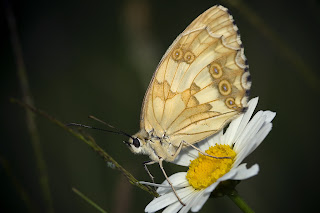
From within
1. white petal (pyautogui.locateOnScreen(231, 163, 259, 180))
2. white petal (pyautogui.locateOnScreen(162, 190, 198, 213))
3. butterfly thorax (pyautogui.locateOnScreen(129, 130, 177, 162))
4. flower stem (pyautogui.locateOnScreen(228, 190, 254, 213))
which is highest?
butterfly thorax (pyautogui.locateOnScreen(129, 130, 177, 162))

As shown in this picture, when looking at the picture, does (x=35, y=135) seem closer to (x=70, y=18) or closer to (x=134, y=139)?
(x=134, y=139)

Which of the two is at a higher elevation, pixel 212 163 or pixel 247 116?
pixel 247 116

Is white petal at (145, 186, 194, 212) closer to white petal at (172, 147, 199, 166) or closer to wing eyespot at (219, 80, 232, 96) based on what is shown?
white petal at (172, 147, 199, 166)

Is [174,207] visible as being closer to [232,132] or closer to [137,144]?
[137,144]

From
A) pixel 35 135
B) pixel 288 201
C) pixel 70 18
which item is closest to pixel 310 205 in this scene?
pixel 288 201

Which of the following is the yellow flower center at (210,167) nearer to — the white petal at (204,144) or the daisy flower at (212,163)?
the daisy flower at (212,163)

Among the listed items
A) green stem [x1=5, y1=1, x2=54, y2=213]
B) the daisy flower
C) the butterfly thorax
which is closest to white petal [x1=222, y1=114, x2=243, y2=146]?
the daisy flower

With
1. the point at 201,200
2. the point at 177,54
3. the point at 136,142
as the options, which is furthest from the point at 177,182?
the point at 177,54
